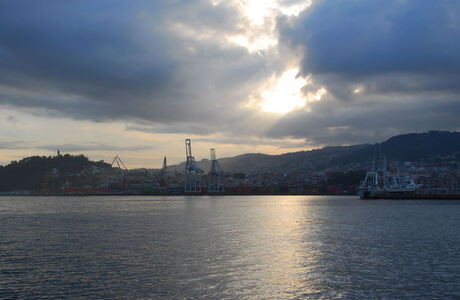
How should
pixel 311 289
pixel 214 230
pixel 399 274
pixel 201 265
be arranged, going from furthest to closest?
pixel 214 230 < pixel 201 265 < pixel 399 274 < pixel 311 289

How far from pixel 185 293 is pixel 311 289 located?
19.3 ft

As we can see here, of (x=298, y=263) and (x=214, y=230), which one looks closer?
(x=298, y=263)

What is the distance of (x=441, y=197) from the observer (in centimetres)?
13312

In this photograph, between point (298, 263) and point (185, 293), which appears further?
point (298, 263)

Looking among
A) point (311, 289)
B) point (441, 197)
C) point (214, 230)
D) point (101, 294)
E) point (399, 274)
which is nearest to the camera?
point (101, 294)

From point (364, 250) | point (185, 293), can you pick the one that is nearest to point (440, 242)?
point (364, 250)

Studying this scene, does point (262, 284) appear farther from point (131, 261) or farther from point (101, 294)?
point (131, 261)

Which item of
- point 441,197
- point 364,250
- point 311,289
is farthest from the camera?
point 441,197

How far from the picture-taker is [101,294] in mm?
17375

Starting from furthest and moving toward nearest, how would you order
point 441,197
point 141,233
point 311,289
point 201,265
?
1. point 441,197
2. point 141,233
3. point 201,265
4. point 311,289

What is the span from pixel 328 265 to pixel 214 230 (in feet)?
62.3

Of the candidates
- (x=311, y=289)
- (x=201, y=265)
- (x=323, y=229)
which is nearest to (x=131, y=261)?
(x=201, y=265)

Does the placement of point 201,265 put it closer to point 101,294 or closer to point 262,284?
point 262,284

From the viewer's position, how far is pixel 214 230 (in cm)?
4141
